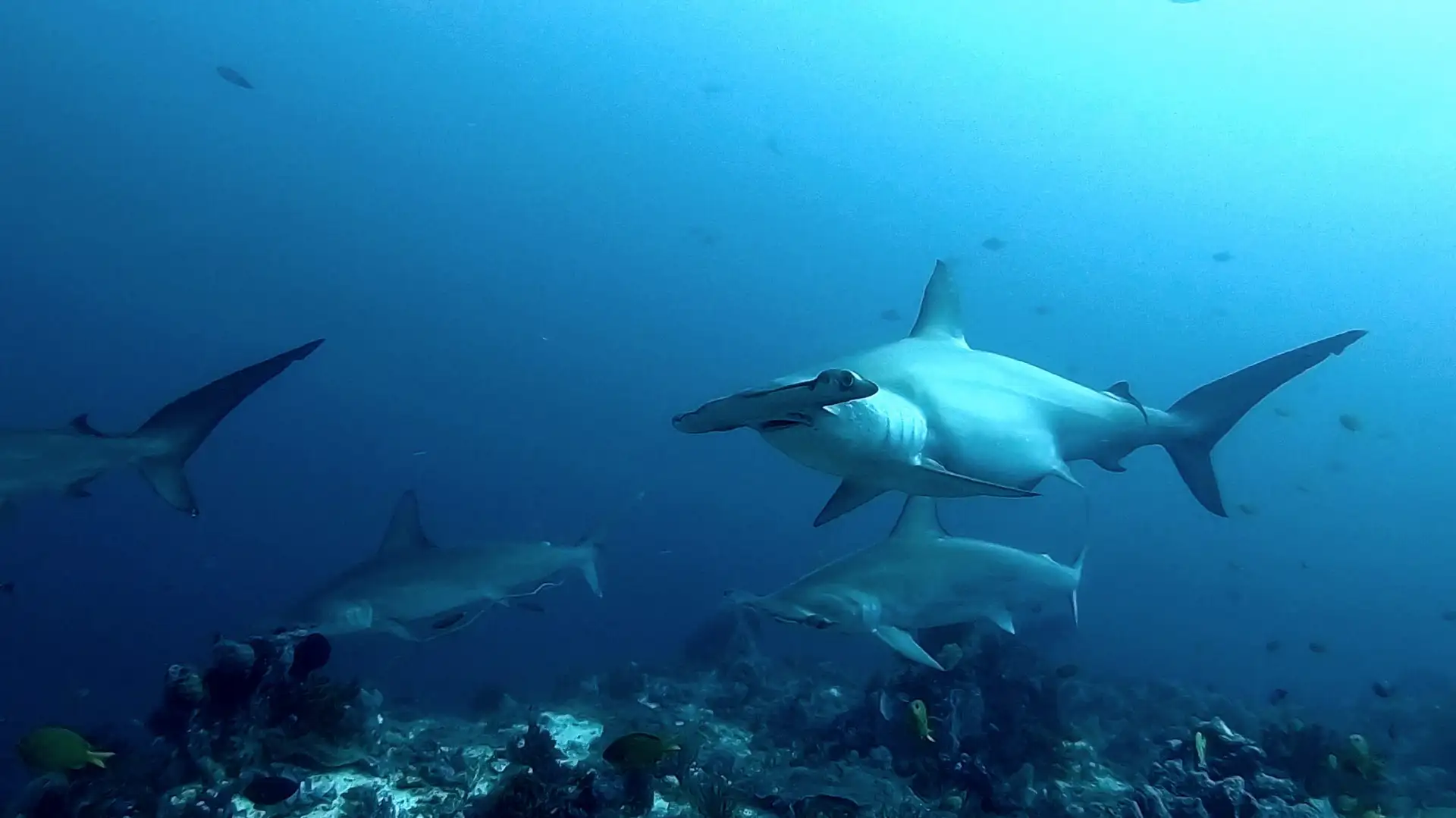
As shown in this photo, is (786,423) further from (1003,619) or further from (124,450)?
(124,450)

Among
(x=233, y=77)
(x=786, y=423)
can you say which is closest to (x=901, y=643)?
(x=786, y=423)

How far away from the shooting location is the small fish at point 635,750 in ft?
17.8

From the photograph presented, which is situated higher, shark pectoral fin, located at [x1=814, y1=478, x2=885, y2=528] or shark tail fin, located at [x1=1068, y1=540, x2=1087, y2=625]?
shark pectoral fin, located at [x1=814, y1=478, x2=885, y2=528]

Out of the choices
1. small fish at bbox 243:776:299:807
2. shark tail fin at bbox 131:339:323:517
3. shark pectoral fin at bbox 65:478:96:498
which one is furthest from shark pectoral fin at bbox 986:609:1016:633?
shark pectoral fin at bbox 65:478:96:498

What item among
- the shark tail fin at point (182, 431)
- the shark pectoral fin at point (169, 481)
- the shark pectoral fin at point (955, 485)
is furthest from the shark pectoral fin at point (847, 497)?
the shark pectoral fin at point (169, 481)

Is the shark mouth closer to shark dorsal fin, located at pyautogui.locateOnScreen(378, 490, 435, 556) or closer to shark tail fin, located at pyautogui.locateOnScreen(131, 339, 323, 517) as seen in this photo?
shark tail fin, located at pyautogui.locateOnScreen(131, 339, 323, 517)

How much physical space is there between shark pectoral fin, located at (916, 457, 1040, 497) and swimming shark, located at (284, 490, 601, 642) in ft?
17.1

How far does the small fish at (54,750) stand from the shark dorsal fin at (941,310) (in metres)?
6.76

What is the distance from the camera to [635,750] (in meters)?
5.44

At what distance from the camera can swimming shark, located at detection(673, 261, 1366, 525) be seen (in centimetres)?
356

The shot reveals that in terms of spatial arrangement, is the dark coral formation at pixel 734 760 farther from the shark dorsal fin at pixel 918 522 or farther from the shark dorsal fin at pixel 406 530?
the shark dorsal fin at pixel 406 530

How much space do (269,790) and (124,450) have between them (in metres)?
2.58

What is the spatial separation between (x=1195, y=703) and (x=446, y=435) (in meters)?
73.3

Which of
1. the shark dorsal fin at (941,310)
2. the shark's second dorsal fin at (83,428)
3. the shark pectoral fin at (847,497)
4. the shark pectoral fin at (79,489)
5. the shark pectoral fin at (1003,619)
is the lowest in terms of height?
the shark pectoral fin at (79,489)
